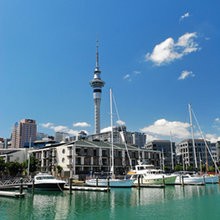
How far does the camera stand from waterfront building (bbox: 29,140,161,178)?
305 ft

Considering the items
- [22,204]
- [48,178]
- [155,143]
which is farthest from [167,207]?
[155,143]

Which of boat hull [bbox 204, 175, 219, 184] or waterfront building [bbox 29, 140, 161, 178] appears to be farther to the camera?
waterfront building [bbox 29, 140, 161, 178]

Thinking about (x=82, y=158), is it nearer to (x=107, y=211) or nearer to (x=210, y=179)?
(x=210, y=179)

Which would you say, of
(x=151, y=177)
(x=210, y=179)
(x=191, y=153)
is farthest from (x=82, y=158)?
(x=191, y=153)

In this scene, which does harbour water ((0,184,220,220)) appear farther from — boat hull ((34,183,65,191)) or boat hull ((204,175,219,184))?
boat hull ((204,175,219,184))

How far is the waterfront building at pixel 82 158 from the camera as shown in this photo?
93.0 m

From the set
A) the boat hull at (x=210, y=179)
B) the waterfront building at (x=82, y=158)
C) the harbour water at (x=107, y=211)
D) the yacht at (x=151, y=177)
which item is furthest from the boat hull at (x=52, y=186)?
the boat hull at (x=210, y=179)

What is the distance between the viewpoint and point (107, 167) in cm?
10044

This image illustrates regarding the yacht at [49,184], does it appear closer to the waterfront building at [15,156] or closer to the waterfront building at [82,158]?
the waterfront building at [82,158]

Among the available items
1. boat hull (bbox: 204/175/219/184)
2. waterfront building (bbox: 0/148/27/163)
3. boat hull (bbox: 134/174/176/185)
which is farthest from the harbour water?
waterfront building (bbox: 0/148/27/163)

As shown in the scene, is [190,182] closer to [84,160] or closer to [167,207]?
[167,207]

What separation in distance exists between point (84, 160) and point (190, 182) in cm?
4088

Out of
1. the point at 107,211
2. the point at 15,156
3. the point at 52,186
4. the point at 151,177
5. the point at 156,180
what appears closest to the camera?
the point at 107,211

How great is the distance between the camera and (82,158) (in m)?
94.0
